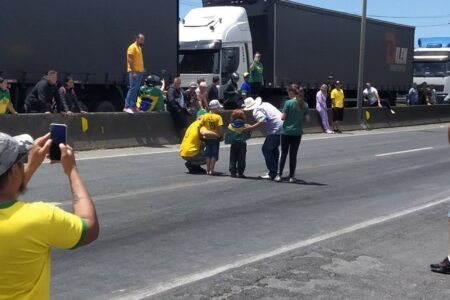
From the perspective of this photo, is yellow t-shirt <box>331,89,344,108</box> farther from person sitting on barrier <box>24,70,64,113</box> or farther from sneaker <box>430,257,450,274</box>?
sneaker <box>430,257,450,274</box>

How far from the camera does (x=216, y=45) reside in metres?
24.6

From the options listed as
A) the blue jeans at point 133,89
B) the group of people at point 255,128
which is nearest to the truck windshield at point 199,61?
the blue jeans at point 133,89

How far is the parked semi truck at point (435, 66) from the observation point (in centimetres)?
4162

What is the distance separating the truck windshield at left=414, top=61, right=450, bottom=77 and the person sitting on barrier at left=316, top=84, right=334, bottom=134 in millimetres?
18621

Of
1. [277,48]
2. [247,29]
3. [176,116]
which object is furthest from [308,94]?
[176,116]

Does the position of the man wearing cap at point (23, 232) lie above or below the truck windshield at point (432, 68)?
below

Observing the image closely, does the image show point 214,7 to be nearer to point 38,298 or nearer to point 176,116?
point 176,116

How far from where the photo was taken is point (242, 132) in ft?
42.1

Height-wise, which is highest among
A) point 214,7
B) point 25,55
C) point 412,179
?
point 214,7

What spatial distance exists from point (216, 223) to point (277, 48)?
19201mm

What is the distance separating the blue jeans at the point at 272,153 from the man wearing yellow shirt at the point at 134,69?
6.17 m

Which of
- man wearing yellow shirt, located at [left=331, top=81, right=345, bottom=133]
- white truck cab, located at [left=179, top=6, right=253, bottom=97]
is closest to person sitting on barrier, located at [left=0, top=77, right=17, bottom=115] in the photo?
white truck cab, located at [left=179, top=6, right=253, bottom=97]

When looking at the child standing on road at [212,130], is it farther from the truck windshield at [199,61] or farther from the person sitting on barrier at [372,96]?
the person sitting on barrier at [372,96]

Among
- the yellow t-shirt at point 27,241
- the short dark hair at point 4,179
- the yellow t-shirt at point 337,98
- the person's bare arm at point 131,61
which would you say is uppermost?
the person's bare arm at point 131,61
